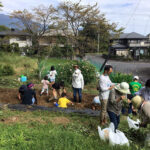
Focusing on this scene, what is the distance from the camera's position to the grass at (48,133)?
8.98ft

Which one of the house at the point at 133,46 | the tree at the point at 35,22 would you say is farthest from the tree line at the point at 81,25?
the house at the point at 133,46

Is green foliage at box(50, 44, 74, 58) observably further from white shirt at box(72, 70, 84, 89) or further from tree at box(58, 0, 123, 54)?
white shirt at box(72, 70, 84, 89)

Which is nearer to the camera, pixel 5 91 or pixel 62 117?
pixel 62 117

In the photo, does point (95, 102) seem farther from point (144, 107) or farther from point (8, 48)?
point (8, 48)

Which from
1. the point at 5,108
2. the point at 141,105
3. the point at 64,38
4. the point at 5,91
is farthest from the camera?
the point at 64,38

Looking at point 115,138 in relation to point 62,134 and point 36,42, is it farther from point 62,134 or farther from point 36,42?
point 36,42

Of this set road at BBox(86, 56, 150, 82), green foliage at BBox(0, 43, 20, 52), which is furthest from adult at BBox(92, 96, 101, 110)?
green foliage at BBox(0, 43, 20, 52)

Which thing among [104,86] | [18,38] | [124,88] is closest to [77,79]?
[104,86]

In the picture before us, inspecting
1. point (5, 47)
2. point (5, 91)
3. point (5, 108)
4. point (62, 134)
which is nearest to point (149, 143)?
point (62, 134)

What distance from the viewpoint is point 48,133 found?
3.19 metres

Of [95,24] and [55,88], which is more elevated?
[95,24]

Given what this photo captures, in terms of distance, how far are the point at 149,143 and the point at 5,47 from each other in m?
31.9

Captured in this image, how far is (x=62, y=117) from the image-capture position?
4.39m

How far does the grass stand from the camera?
2.74 metres
